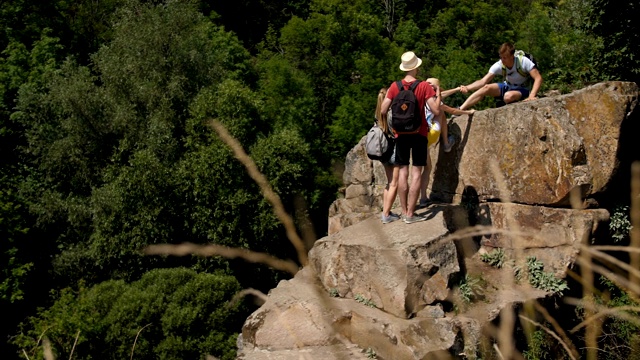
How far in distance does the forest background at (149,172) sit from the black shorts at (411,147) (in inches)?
321

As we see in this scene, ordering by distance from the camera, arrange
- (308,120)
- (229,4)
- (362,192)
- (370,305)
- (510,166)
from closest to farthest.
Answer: (370,305)
(510,166)
(362,192)
(308,120)
(229,4)

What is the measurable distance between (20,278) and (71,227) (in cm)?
249

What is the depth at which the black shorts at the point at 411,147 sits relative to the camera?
27.6ft

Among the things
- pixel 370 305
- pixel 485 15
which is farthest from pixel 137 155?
pixel 485 15

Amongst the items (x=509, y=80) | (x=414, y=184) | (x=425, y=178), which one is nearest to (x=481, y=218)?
(x=425, y=178)

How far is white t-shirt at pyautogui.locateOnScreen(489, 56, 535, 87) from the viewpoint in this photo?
9.30m

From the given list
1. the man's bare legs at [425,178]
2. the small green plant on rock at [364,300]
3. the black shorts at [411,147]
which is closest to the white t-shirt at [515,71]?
the man's bare legs at [425,178]

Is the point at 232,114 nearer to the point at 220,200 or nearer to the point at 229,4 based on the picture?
the point at 220,200

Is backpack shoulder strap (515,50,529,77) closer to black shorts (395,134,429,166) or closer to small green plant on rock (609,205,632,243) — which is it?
black shorts (395,134,429,166)

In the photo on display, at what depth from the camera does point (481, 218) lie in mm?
9758

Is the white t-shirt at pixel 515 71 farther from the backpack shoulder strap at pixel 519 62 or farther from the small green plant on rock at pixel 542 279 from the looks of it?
the small green plant on rock at pixel 542 279

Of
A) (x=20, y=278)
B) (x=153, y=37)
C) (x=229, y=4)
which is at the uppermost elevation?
(x=229, y=4)

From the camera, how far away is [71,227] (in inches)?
945

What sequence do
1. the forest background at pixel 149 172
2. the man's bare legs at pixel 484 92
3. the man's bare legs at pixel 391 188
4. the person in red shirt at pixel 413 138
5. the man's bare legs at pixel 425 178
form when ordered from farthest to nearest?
the forest background at pixel 149 172 < the man's bare legs at pixel 484 92 < the man's bare legs at pixel 425 178 < the man's bare legs at pixel 391 188 < the person in red shirt at pixel 413 138
